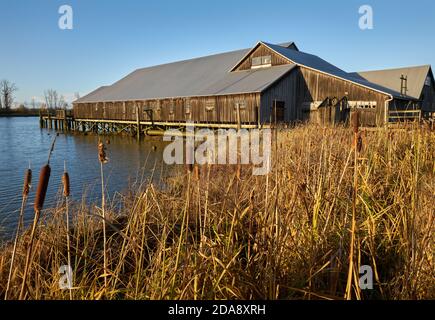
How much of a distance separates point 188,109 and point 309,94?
1026 cm

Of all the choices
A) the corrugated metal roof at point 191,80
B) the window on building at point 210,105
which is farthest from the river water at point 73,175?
the corrugated metal roof at point 191,80

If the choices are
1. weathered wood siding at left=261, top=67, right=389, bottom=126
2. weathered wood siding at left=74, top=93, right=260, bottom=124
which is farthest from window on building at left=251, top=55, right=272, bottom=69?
weathered wood siding at left=74, top=93, right=260, bottom=124

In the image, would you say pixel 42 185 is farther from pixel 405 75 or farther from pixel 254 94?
pixel 405 75

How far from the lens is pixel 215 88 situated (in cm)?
2608

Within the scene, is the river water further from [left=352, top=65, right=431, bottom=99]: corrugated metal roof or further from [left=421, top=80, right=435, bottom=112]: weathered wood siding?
[left=421, top=80, right=435, bottom=112]: weathered wood siding

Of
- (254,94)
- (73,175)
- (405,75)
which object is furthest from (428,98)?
(73,175)

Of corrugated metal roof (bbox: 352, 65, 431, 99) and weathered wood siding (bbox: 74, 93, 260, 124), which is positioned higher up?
corrugated metal roof (bbox: 352, 65, 431, 99)

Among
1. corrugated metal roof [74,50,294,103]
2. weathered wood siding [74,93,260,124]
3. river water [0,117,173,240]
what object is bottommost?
river water [0,117,173,240]

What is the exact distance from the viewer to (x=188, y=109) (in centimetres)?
2709

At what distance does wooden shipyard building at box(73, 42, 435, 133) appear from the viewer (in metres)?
21.9

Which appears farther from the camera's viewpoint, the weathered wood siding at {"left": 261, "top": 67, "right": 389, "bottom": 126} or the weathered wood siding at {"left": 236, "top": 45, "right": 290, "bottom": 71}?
the weathered wood siding at {"left": 236, "top": 45, "right": 290, "bottom": 71}

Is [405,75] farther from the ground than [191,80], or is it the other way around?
[405,75]
